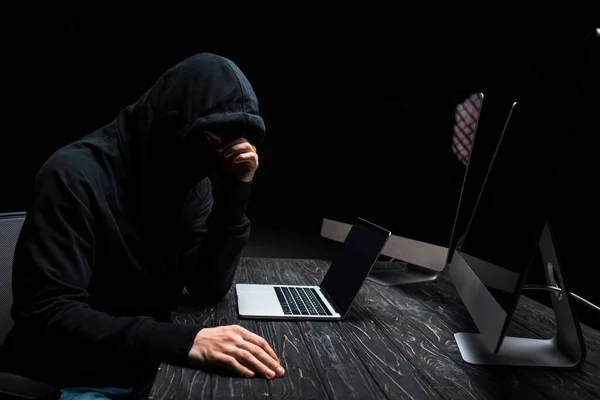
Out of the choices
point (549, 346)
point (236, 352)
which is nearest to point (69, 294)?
point (236, 352)

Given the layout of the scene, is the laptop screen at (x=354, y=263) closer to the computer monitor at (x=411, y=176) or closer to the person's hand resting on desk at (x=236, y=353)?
the computer monitor at (x=411, y=176)

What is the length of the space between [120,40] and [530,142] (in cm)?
237

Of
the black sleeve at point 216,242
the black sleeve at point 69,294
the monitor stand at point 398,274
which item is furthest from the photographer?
the monitor stand at point 398,274

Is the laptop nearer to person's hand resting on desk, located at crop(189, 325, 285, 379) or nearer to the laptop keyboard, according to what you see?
the laptop keyboard

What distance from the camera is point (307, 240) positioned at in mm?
2748

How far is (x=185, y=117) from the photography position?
112cm

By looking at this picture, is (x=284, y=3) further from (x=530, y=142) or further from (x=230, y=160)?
(x=530, y=142)

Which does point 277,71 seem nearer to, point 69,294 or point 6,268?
point 6,268

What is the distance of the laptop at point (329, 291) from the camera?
1.14m

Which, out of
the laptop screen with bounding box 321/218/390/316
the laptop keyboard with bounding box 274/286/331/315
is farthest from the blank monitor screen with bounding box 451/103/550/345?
the laptop keyboard with bounding box 274/286/331/315

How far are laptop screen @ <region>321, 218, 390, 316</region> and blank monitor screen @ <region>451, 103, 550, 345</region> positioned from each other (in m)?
0.24

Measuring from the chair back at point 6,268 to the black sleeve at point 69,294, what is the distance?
0.19m

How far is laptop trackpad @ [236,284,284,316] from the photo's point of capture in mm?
1137

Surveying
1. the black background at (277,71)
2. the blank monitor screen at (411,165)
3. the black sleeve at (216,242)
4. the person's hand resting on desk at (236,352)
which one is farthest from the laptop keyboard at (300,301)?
the black background at (277,71)
